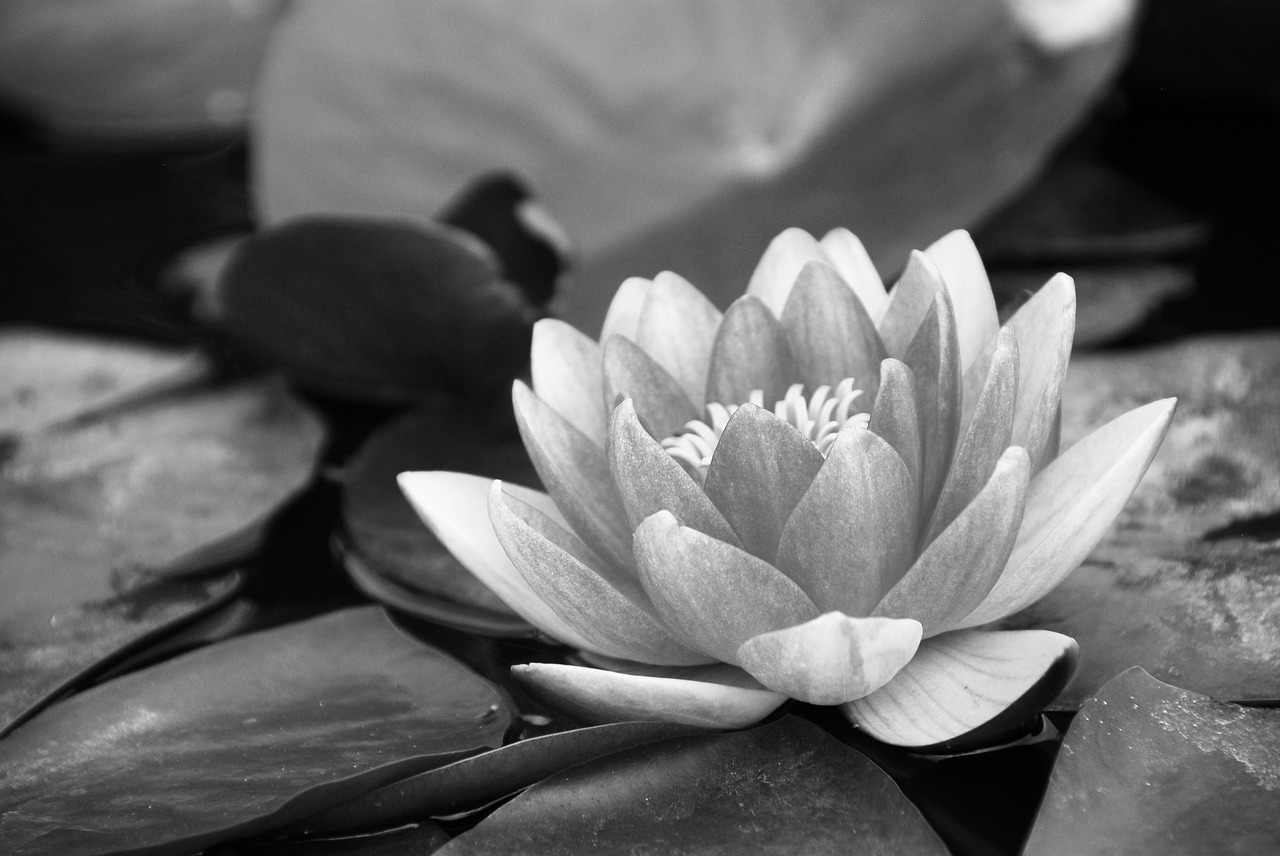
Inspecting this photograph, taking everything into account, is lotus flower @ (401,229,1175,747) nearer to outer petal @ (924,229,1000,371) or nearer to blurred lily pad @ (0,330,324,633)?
outer petal @ (924,229,1000,371)

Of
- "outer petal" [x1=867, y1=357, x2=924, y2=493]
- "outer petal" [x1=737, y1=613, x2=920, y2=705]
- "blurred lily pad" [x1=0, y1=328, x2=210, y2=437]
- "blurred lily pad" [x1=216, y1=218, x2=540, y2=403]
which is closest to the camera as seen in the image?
"outer petal" [x1=737, y1=613, x2=920, y2=705]

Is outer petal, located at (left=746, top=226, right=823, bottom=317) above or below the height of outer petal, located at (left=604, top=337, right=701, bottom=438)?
above

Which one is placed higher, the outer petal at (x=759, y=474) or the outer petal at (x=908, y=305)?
the outer petal at (x=908, y=305)

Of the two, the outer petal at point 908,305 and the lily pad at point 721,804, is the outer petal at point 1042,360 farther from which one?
the lily pad at point 721,804

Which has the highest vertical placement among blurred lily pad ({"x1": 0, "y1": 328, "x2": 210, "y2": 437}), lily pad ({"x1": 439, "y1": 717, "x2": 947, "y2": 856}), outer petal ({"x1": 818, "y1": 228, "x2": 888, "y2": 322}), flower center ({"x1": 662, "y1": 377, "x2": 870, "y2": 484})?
outer petal ({"x1": 818, "y1": 228, "x2": 888, "y2": 322})

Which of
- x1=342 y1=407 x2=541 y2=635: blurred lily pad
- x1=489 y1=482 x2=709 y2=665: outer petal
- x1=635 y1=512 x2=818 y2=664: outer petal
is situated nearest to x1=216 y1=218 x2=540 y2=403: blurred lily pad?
x1=342 y1=407 x2=541 y2=635: blurred lily pad

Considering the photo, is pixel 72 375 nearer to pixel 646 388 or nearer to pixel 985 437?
pixel 646 388

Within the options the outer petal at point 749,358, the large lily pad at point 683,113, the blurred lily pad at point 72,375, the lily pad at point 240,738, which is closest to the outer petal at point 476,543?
the lily pad at point 240,738
